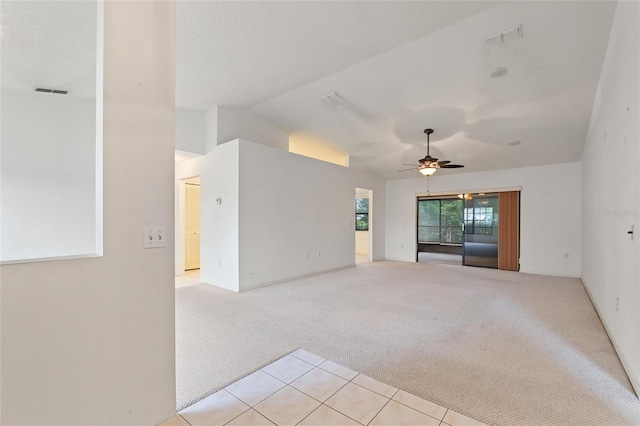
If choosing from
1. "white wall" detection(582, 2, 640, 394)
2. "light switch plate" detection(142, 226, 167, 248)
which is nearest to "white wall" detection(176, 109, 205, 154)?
"light switch plate" detection(142, 226, 167, 248)

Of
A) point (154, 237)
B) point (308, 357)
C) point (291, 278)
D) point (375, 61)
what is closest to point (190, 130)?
point (291, 278)

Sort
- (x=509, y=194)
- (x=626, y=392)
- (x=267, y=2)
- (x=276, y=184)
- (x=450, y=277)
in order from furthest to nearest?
(x=509, y=194)
(x=450, y=277)
(x=276, y=184)
(x=267, y=2)
(x=626, y=392)

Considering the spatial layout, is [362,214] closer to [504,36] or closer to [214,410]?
[504,36]

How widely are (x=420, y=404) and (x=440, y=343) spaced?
105cm

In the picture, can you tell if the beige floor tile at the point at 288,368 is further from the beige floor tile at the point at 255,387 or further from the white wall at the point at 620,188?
the white wall at the point at 620,188

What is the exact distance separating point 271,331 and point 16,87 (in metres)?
4.39

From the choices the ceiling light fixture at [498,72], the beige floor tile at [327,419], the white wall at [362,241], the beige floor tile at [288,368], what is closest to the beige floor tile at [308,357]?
the beige floor tile at [288,368]

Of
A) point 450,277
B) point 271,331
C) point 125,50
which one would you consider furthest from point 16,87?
point 450,277

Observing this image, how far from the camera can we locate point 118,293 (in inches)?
56.6

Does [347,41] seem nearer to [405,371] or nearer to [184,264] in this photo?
[405,371]

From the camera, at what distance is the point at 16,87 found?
3449mm

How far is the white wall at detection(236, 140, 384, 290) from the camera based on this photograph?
486 centimetres

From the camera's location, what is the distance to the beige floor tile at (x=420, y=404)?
5.69ft

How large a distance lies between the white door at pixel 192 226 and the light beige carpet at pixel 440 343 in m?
1.92
